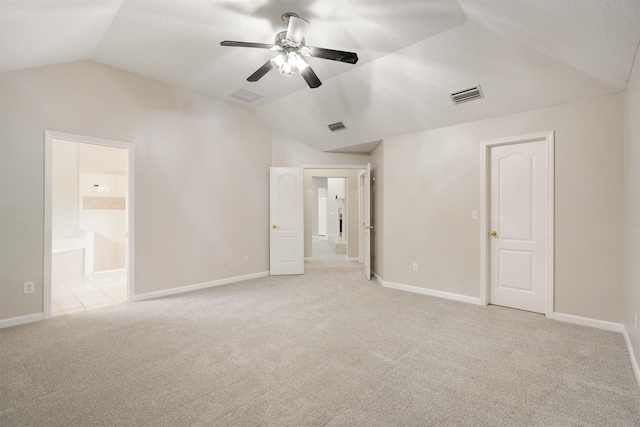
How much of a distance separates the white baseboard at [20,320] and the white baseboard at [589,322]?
5820 mm

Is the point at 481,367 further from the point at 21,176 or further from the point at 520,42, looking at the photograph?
the point at 21,176

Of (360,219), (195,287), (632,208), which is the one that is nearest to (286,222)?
(195,287)

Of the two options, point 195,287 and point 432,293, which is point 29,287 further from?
point 432,293

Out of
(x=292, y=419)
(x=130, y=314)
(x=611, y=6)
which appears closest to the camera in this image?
(x=292, y=419)

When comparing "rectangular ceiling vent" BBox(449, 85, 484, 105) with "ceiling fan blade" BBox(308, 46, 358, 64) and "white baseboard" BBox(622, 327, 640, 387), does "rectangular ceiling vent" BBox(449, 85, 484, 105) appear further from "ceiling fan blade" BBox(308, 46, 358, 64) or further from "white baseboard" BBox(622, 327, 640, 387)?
"white baseboard" BBox(622, 327, 640, 387)

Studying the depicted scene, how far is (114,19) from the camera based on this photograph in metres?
2.79

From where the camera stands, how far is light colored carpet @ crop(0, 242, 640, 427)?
1786 mm

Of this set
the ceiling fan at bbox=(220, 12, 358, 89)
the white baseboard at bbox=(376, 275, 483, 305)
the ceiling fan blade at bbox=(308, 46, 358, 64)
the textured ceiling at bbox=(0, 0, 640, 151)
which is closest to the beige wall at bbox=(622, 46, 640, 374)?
the textured ceiling at bbox=(0, 0, 640, 151)

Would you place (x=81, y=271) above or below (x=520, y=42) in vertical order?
below

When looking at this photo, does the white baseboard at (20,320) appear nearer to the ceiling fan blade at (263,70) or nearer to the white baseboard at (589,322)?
the ceiling fan blade at (263,70)

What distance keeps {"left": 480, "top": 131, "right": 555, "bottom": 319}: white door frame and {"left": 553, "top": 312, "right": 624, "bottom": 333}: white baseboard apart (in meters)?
0.09

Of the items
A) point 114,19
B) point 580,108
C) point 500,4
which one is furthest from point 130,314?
point 580,108

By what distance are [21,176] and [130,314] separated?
191cm

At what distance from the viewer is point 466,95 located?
3.53 metres
